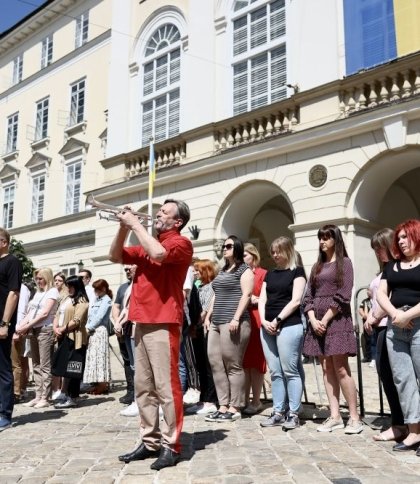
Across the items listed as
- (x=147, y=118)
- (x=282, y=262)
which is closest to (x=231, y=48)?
(x=147, y=118)

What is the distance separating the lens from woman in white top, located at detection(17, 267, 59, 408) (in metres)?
7.29

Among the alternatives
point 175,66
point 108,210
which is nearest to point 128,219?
point 108,210

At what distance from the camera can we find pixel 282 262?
5.72 m

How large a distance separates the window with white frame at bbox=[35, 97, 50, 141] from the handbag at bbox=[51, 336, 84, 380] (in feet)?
61.6

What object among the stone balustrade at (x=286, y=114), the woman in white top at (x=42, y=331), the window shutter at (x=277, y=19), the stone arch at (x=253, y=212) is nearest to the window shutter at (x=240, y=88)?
the stone balustrade at (x=286, y=114)

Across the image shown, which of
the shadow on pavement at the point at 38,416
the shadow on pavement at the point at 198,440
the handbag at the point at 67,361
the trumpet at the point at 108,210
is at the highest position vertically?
the trumpet at the point at 108,210

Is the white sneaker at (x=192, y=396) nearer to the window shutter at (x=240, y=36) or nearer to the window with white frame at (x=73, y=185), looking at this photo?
A: the window shutter at (x=240, y=36)

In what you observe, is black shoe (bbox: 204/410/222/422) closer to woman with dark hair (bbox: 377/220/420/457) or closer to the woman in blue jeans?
the woman in blue jeans

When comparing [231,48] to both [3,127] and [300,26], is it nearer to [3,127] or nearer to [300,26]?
[300,26]

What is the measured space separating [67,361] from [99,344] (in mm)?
882

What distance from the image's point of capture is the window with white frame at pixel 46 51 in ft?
81.3

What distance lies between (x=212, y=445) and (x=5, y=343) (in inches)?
100

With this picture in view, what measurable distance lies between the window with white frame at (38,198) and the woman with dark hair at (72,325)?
17.1 m

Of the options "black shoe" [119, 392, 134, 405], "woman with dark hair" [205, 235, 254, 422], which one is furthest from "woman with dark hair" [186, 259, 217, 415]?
"black shoe" [119, 392, 134, 405]
